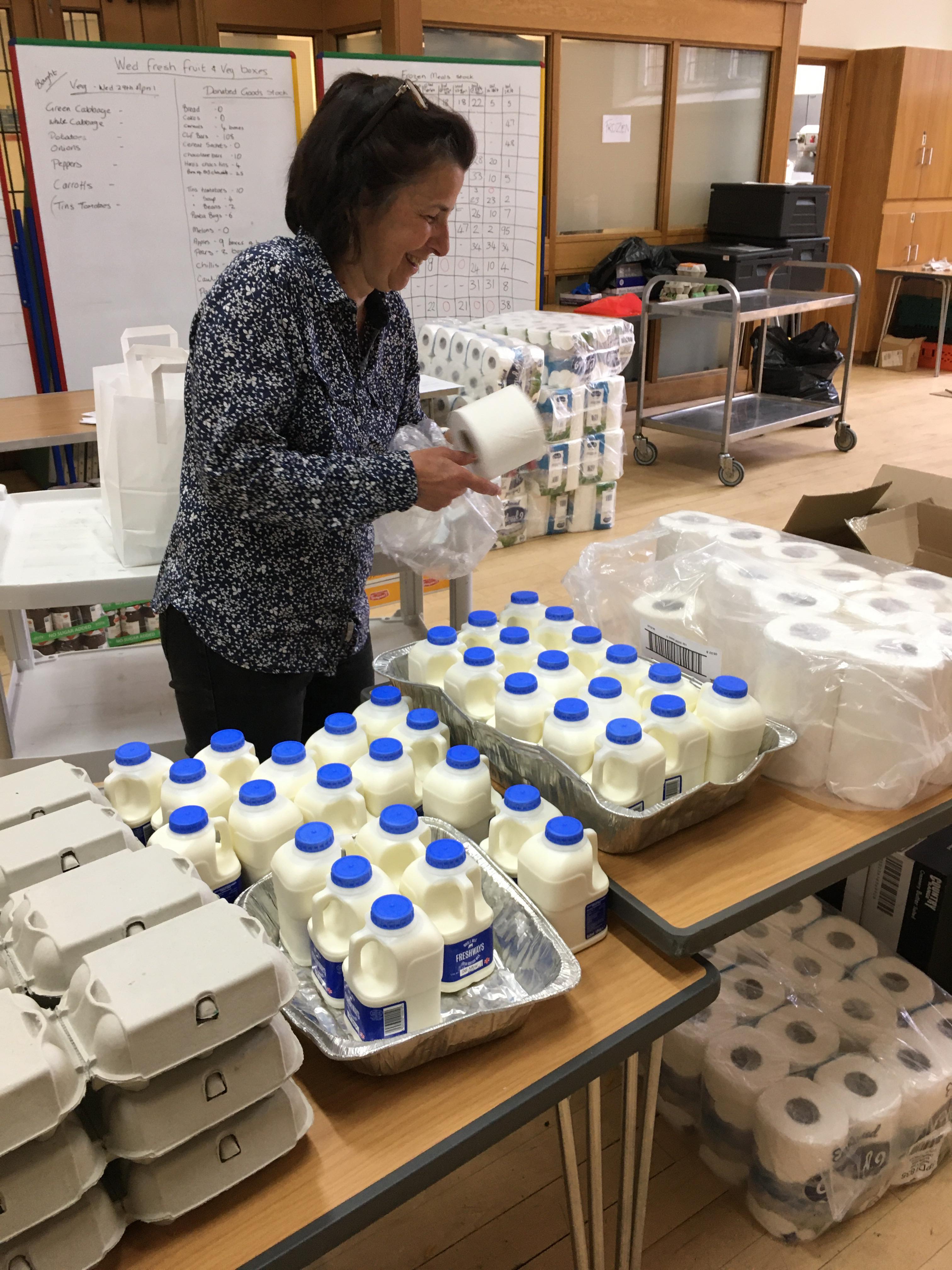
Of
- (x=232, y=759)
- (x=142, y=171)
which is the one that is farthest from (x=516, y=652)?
(x=142, y=171)

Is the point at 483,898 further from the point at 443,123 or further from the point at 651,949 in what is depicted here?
the point at 443,123

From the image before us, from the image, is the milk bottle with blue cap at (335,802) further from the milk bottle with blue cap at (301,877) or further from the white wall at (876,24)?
the white wall at (876,24)

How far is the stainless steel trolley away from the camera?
490cm

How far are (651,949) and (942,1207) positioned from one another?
2.95ft

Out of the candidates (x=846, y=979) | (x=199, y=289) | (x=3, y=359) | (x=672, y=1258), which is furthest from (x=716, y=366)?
(x=672, y=1258)

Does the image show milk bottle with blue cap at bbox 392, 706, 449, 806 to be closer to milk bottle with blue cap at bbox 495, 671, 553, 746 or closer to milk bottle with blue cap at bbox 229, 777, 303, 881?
milk bottle with blue cap at bbox 495, 671, 553, 746

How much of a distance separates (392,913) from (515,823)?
0.26 metres

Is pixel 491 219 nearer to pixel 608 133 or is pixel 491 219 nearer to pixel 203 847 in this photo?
pixel 608 133

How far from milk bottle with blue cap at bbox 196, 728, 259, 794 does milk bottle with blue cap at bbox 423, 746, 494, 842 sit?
203 mm

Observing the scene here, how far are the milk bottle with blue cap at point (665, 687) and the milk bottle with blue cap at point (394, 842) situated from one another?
1.26 feet

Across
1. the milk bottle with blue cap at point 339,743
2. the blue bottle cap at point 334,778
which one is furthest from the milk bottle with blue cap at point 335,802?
the milk bottle with blue cap at point 339,743

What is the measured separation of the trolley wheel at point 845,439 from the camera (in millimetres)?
5465

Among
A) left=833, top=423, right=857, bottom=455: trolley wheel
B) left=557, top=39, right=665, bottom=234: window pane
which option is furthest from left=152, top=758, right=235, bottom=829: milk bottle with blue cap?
left=557, top=39, right=665, bottom=234: window pane

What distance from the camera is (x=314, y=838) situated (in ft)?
3.10
